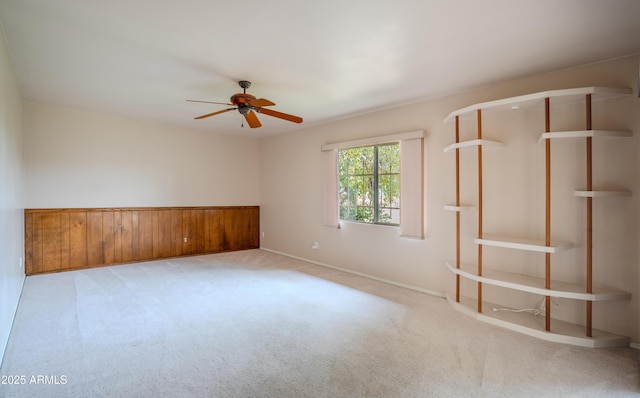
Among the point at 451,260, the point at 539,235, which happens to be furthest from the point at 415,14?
the point at 451,260

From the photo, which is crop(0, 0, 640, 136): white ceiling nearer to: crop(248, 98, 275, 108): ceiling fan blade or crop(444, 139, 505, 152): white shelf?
crop(248, 98, 275, 108): ceiling fan blade

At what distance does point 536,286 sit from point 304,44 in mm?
2974

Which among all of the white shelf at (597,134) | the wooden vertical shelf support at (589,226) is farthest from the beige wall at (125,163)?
the wooden vertical shelf support at (589,226)

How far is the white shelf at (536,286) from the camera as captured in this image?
2.64 metres

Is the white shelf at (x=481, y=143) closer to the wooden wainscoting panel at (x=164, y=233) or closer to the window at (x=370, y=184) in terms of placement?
the window at (x=370, y=184)

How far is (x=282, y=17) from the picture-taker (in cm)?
223

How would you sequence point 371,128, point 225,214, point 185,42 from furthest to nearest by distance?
point 225,214 → point 371,128 → point 185,42

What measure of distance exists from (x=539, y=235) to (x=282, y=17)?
123 inches

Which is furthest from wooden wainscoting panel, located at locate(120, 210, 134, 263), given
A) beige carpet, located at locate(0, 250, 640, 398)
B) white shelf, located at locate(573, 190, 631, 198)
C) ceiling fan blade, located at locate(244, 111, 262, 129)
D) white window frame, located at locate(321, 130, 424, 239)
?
white shelf, located at locate(573, 190, 631, 198)

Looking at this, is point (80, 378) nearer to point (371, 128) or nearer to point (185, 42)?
point (185, 42)

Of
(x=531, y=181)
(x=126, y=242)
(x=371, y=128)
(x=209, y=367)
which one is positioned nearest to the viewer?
(x=209, y=367)

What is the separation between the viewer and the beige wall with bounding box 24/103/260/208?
477cm

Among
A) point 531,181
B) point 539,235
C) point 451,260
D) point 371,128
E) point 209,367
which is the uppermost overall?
point 371,128

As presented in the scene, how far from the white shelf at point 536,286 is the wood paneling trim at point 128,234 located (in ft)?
15.4
